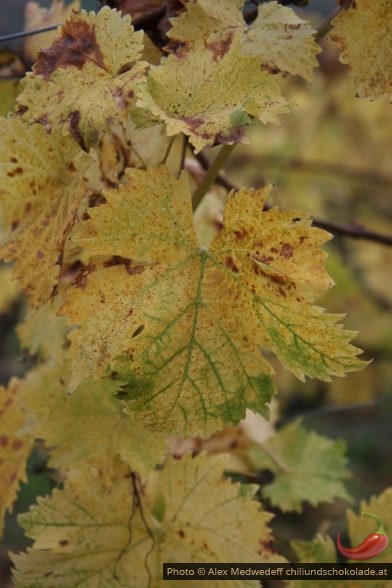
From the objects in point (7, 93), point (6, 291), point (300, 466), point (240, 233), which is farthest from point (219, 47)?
point (6, 291)

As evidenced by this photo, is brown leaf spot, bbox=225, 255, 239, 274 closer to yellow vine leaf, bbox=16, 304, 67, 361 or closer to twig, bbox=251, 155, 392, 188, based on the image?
yellow vine leaf, bbox=16, 304, 67, 361

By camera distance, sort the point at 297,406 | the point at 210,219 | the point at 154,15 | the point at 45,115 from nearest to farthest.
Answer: the point at 45,115, the point at 154,15, the point at 210,219, the point at 297,406

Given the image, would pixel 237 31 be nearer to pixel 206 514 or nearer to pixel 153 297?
pixel 153 297

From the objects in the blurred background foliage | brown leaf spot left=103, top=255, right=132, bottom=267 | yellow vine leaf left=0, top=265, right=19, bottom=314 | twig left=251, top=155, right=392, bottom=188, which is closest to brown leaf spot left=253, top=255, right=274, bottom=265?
brown leaf spot left=103, top=255, right=132, bottom=267

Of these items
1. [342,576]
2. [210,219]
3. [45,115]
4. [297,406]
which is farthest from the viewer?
[297,406]

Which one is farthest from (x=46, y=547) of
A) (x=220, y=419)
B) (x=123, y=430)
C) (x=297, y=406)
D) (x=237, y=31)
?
(x=297, y=406)

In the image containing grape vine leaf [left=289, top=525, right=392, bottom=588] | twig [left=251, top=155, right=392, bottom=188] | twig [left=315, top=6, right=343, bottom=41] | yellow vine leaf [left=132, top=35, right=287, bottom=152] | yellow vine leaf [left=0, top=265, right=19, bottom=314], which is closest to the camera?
yellow vine leaf [left=132, top=35, right=287, bottom=152]

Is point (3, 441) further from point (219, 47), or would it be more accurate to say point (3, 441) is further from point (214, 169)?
point (219, 47)
